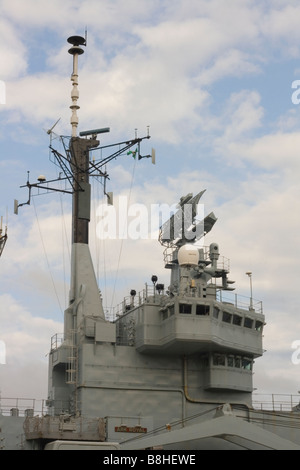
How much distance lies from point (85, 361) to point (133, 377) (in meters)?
2.73

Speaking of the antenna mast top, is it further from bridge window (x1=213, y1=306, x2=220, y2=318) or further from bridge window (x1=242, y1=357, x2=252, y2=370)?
bridge window (x1=242, y1=357, x2=252, y2=370)

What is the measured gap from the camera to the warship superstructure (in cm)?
3809

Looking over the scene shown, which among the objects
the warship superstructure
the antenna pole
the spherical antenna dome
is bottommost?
the warship superstructure

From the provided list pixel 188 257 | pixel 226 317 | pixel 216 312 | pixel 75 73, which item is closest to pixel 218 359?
pixel 226 317

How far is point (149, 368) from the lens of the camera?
40.8m

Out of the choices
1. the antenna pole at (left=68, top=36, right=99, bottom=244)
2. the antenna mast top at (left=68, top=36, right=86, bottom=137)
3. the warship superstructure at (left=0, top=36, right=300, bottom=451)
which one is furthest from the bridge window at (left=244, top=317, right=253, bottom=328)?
the antenna mast top at (left=68, top=36, right=86, bottom=137)

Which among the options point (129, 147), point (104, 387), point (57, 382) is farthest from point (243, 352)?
point (129, 147)

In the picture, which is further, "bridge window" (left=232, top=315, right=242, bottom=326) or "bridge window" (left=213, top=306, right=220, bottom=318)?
"bridge window" (left=232, top=315, right=242, bottom=326)

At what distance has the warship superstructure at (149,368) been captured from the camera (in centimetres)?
3809

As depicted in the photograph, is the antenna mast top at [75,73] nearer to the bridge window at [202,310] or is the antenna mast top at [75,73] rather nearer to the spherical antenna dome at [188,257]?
the spherical antenna dome at [188,257]

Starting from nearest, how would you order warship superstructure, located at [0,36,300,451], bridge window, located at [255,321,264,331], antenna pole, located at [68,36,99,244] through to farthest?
warship superstructure, located at [0,36,300,451]
bridge window, located at [255,321,264,331]
antenna pole, located at [68,36,99,244]

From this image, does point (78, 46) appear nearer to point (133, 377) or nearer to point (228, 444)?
point (133, 377)

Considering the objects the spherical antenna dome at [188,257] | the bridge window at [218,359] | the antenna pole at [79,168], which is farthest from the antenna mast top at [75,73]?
the bridge window at [218,359]
